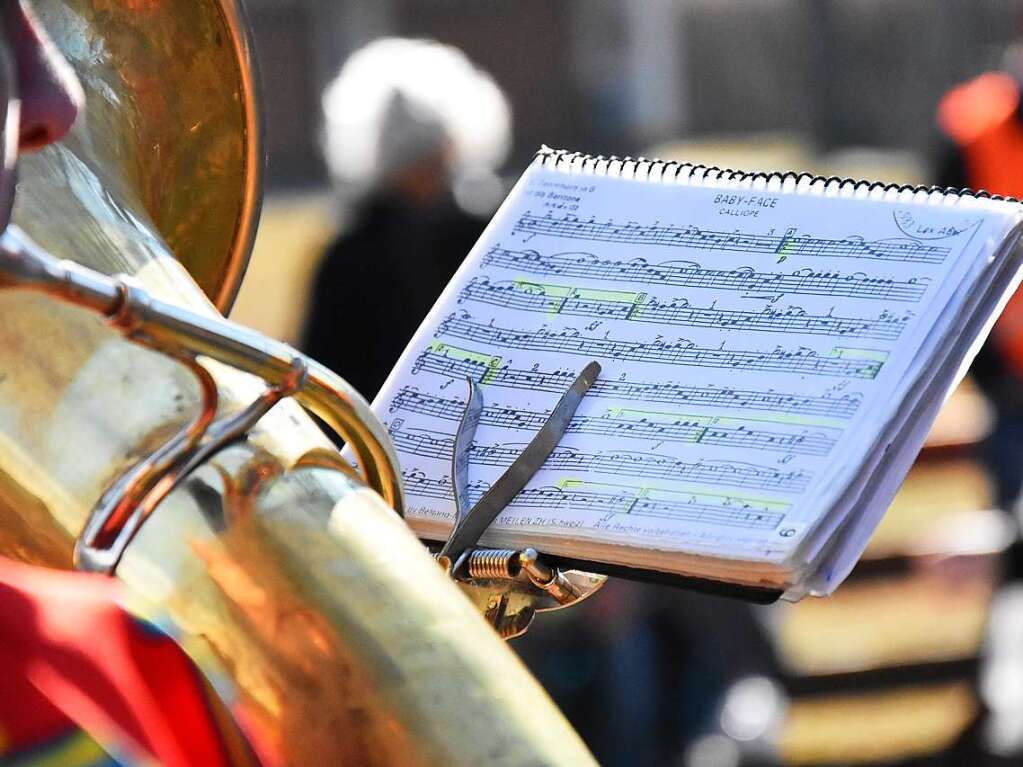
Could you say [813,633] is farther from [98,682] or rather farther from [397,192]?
[98,682]

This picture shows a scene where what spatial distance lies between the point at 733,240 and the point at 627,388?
133 mm

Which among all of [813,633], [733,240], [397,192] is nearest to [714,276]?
[733,240]

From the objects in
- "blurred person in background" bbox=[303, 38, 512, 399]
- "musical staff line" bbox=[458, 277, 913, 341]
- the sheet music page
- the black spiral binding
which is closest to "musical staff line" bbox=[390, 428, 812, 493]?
the sheet music page

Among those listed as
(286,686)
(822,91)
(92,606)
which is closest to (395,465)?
(286,686)

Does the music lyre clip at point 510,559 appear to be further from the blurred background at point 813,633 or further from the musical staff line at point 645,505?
the blurred background at point 813,633

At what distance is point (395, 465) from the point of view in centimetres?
112

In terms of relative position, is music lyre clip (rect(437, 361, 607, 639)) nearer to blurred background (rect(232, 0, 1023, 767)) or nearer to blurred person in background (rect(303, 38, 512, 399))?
blurred background (rect(232, 0, 1023, 767))

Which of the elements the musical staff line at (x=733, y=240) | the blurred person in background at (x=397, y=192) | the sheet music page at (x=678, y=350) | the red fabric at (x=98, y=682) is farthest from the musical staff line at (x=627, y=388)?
the blurred person in background at (x=397, y=192)

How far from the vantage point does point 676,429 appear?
1134 mm

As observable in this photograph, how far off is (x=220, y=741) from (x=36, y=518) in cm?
34

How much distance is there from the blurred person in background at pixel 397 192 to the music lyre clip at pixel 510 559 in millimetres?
1879

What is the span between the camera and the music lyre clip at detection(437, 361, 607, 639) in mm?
1142

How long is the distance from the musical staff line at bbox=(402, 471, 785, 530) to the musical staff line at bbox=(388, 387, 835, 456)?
0.04m

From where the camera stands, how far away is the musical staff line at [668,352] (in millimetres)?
1121
